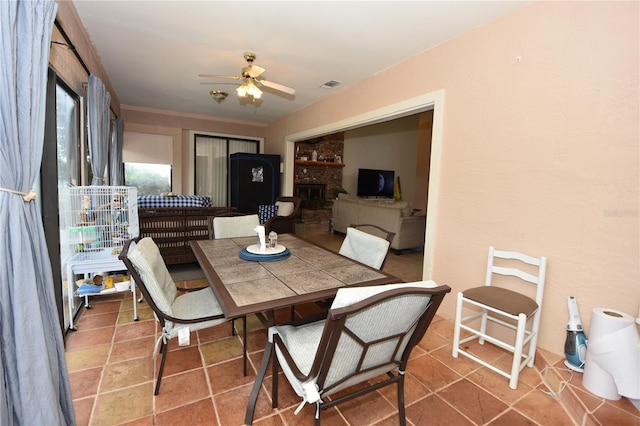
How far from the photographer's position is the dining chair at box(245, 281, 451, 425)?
107cm

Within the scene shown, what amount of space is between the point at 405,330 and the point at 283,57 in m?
2.91

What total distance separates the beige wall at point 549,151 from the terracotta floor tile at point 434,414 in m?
0.97

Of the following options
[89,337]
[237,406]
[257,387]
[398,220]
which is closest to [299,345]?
[257,387]

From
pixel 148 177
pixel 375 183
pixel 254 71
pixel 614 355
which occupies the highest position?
pixel 254 71

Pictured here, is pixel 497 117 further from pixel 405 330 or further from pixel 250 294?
pixel 250 294

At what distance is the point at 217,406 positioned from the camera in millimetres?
1647

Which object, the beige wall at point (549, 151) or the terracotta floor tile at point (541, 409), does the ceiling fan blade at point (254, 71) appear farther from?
the terracotta floor tile at point (541, 409)

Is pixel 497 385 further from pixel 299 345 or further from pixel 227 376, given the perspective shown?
pixel 227 376

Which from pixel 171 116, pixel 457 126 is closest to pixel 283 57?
pixel 457 126

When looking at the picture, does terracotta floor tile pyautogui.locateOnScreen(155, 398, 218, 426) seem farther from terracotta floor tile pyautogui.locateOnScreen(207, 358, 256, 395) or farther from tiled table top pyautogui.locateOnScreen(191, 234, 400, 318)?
tiled table top pyautogui.locateOnScreen(191, 234, 400, 318)

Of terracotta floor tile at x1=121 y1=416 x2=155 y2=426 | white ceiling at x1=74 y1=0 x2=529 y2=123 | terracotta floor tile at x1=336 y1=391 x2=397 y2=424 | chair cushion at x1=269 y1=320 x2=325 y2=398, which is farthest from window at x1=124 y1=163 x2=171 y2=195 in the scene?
terracotta floor tile at x1=336 y1=391 x2=397 y2=424

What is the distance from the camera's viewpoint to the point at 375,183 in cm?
842

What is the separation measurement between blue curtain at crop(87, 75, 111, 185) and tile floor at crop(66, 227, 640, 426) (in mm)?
1622

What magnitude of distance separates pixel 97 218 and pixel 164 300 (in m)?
1.70
